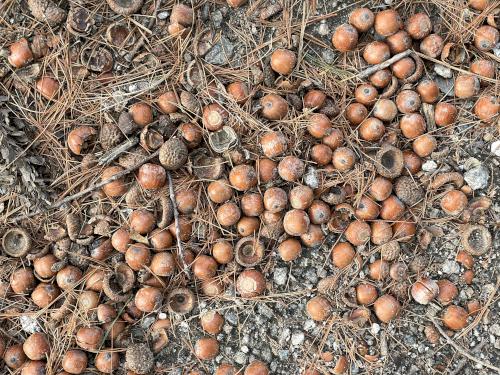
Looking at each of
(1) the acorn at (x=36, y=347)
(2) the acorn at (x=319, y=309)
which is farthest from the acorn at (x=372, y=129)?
(1) the acorn at (x=36, y=347)

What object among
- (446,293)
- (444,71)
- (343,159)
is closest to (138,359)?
(343,159)

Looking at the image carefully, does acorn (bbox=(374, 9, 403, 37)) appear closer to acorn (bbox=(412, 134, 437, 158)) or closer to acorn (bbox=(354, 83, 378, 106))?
acorn (bbox=(354, 83, 378, 106))

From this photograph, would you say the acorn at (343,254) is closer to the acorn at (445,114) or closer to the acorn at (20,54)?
the acorn at (445,114)

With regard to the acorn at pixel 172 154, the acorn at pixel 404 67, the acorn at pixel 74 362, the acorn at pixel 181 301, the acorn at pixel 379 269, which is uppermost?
the acorn at pixel 404 67

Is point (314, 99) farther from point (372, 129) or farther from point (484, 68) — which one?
point (484, 68)

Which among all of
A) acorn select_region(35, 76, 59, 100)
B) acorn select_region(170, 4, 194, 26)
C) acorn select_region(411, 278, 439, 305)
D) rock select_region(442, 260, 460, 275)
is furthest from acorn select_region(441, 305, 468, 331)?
acorn select_region(35, 76, 59, 100)

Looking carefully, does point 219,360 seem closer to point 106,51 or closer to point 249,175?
point 249,175
